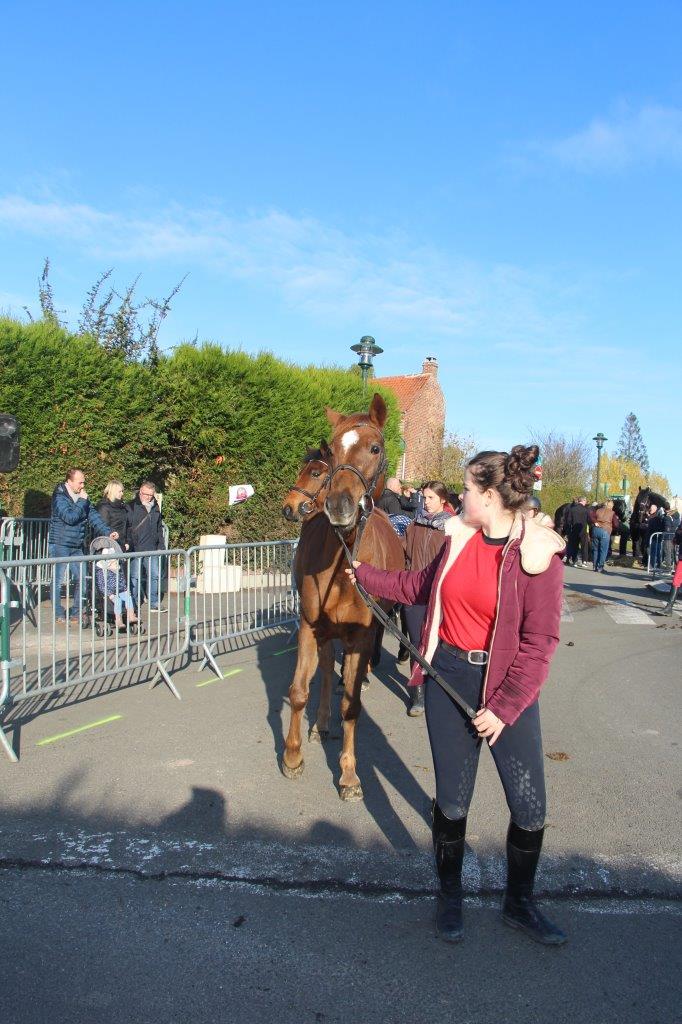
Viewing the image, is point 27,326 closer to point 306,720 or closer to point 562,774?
point 306,720

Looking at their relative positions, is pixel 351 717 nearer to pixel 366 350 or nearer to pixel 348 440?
pixel 348 440

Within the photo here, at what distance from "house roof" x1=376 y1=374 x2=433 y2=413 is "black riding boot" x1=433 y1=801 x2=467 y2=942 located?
3909cm

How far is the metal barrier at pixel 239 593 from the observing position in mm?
8258

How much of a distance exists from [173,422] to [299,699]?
9073 millimetres

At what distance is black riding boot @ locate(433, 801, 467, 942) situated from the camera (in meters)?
3.18

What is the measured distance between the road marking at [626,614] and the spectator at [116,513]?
7.68m

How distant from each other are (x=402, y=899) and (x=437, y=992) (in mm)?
654

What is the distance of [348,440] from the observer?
15.0 feet

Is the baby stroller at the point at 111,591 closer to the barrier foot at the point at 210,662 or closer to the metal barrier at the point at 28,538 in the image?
the barrier foot at the point at 210,662

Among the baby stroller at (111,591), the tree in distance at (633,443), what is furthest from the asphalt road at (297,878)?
the tree in distance at (633,443)

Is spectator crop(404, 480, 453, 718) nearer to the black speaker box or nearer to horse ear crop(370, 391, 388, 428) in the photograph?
horse ear crop(370, 391, 388, 428)

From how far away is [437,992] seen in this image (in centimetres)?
285

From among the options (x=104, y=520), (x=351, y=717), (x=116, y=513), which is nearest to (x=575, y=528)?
(x=116, y=513)

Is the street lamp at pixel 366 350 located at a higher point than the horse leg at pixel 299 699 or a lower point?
higher
